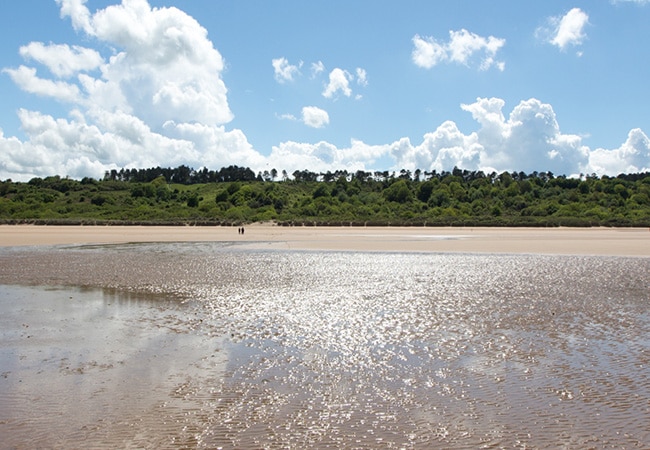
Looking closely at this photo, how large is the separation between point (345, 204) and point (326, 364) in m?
105

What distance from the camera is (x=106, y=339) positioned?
442 inches

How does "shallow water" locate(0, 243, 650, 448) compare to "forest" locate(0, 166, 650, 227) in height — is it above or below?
below

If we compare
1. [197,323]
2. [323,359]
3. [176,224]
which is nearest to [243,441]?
[323,359]

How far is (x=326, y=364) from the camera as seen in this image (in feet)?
31.4

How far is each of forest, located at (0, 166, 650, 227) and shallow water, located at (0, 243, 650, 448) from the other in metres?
65.8

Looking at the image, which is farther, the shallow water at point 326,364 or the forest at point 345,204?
the forest at point 345,204

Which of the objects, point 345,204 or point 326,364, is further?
point 345,204

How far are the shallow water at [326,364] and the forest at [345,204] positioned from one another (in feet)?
216

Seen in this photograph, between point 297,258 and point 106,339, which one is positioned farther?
point 297,258

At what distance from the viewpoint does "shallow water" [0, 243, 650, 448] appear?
6.65 m

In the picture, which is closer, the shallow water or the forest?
the shallow water

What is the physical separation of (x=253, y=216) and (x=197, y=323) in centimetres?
8165

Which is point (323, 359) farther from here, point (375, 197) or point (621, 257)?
point (375, 197)

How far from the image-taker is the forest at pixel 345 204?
279ft
